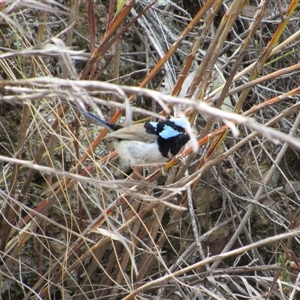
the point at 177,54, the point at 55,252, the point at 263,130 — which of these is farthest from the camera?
the point at 177,54

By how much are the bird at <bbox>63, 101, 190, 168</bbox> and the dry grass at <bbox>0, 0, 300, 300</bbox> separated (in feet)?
0.28

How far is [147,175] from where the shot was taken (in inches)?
125

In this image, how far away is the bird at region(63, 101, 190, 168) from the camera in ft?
9.73

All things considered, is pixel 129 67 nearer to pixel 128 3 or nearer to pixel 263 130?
pixel 128 3

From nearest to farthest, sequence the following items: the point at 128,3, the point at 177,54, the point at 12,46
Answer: the point at 128,3 → the point at 12,46 → the point at 177,54

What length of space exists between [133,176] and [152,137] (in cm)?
46

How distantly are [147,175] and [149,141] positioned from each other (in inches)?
7.4

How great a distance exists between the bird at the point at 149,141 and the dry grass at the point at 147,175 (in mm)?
85

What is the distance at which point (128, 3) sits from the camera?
7.41ft

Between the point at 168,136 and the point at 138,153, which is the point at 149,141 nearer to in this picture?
the point at 138,153

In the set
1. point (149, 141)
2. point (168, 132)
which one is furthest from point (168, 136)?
point (149, 141)

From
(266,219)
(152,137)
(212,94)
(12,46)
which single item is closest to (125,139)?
(152,137)

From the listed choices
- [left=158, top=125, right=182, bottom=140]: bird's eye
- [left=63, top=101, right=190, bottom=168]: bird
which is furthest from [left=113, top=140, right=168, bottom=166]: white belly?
[left=158, top=125, right=182, bottom=140]: bird's eye

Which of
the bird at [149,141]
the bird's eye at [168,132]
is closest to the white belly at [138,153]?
the bird at [149,141]
